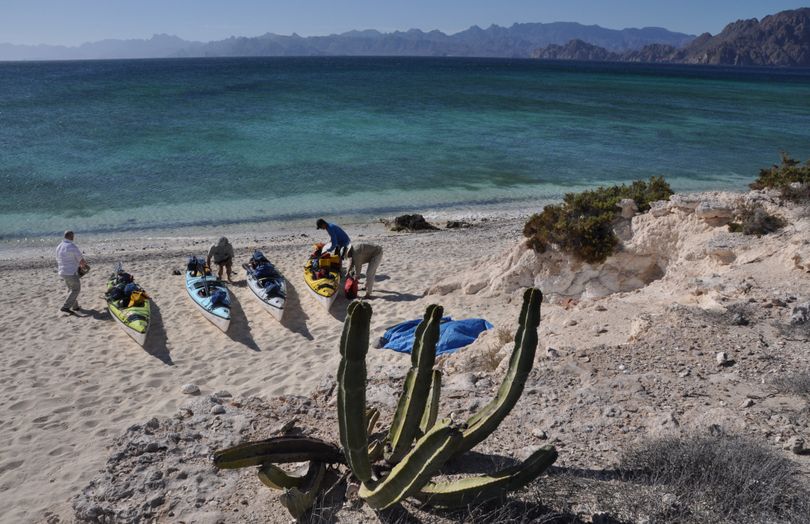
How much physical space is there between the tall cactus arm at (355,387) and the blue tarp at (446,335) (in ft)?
13.9

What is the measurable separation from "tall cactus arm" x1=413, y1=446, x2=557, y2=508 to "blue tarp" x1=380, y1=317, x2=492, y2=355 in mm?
4343

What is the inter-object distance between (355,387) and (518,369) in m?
1.06

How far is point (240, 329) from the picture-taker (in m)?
9.76

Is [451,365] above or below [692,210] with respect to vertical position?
below

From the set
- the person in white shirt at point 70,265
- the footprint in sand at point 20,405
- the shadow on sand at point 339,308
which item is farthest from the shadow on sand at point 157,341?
the shadow on sand at point 339,308

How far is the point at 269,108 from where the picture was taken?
46750 mm

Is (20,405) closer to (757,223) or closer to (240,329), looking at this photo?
(240,329)

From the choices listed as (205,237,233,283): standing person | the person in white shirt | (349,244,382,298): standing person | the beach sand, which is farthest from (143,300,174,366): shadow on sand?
(349,244,382,298): standing person

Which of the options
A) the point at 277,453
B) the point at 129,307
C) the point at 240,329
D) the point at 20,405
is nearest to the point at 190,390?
the point at 20,405

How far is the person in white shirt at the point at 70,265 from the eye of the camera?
10266 millimetres

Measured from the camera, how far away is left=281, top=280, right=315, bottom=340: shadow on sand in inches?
380

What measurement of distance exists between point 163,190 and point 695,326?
19.9 metres

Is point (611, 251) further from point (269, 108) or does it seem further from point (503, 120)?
point (269, 108)

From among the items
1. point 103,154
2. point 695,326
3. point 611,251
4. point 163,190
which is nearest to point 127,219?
point 163,190
